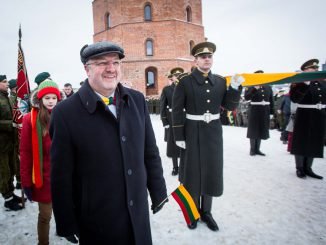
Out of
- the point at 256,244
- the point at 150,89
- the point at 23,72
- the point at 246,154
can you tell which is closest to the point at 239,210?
the point at 256,244

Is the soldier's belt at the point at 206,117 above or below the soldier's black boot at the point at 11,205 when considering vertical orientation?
above

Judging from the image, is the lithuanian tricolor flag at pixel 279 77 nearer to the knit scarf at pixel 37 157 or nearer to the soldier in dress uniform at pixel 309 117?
the soldier in dress uniform at pixel 309 117

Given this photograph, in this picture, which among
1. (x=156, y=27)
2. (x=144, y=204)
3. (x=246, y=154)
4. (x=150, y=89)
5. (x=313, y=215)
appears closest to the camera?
(x=144, y=204)

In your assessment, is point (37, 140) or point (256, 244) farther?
point (256, 244)

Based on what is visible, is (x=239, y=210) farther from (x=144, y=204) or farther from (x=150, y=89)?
A: (x=150, y=89)

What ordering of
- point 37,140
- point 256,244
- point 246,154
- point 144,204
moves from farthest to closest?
point 246,154 < point 256,244 < point 37,140 < point 144,204

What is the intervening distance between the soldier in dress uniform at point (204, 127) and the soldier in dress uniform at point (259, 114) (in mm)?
3650

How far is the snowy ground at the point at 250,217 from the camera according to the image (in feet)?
9.02

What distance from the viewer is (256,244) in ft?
8.55

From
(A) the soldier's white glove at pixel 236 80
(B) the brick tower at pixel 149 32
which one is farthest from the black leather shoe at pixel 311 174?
(B) the brick tower at pixel 149 32

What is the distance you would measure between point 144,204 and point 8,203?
124 inches

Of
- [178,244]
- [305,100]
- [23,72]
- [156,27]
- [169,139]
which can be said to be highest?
[156,27]

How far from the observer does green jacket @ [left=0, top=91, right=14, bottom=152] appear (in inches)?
147

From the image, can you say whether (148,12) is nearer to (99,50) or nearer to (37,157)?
(37,157)
